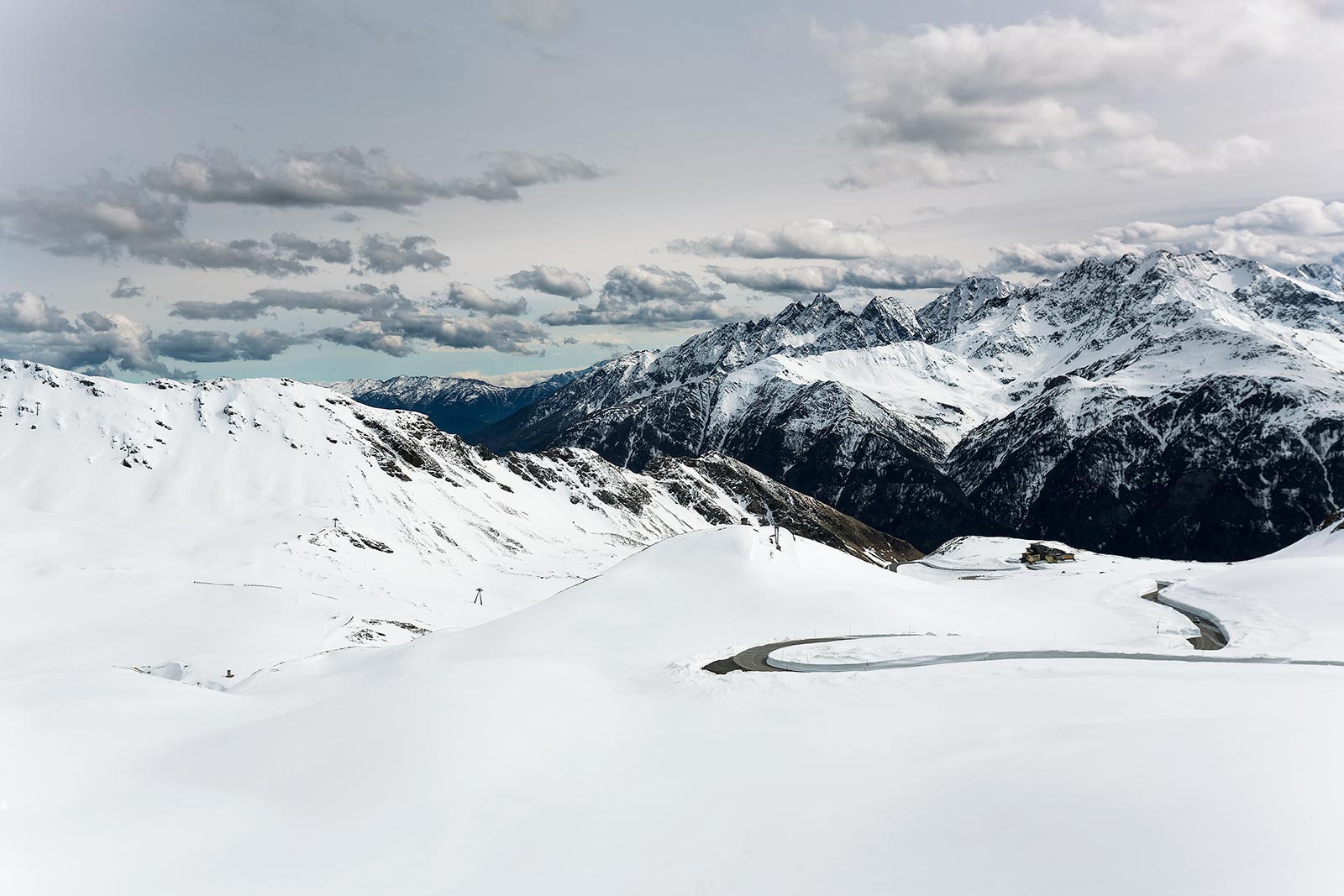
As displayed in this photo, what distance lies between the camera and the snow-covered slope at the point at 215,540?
86125 mm

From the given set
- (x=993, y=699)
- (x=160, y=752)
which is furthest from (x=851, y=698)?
(x=160, y=752)

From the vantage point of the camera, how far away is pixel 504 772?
27.9 meters

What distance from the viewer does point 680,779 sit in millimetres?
27109

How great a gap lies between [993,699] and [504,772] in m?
20.1

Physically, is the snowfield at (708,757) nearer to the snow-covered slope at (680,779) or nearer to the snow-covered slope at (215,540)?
the snow-covered slope at (680,779)

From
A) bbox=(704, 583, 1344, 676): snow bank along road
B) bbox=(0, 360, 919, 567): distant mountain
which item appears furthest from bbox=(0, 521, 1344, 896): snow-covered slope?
bbox=(0, 360, 919, 567): distant mountain

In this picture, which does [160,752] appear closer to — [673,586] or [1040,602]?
[673,586]

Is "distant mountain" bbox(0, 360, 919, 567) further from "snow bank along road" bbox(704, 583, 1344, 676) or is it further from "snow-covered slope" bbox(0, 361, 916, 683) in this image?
"snow bank along road" bbox(704, 583, 1344, 676)

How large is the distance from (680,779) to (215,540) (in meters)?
139

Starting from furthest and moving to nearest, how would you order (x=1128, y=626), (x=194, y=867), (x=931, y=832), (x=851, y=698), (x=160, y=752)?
(x=1128, y=626) < (x=851, y=698) < (x=160, y=752) < (x=194, y=867) < (x=931, y=832)

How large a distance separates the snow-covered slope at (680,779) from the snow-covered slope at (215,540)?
41.9 metres

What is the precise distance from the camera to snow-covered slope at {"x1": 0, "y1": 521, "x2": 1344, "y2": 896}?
19031 millimetres

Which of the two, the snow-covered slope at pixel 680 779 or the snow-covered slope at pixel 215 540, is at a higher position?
the snow-covered slope at pixel 680 779

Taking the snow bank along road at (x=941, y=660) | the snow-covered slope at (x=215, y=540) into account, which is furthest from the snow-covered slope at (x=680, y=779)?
the snow-covered slope at (x=215, y=540)
